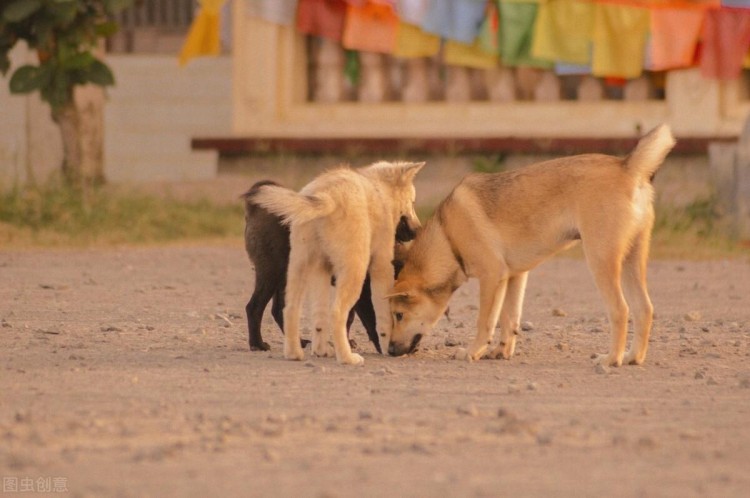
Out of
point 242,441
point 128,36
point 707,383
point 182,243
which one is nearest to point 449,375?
point 707,383

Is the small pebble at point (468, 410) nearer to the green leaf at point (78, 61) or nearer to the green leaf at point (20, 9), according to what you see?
the green leaf at point (20, 9)

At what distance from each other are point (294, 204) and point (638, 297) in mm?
1916

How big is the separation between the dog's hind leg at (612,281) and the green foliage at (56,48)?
7.17m

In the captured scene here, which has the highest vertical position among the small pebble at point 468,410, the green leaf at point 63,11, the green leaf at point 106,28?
the green leaf at point 63,11

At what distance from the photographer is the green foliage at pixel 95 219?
1339 centimetres

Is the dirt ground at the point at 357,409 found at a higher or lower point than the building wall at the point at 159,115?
lower

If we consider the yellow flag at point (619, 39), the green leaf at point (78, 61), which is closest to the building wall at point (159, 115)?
the green leaf at point (78, 61)

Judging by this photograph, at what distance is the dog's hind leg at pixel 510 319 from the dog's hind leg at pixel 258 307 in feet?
4.14

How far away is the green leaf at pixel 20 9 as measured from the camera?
1289 cm

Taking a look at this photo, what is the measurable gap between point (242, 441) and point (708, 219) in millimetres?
9557

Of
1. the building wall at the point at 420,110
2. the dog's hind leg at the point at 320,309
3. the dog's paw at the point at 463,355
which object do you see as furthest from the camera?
the building wall at the point at 420,110

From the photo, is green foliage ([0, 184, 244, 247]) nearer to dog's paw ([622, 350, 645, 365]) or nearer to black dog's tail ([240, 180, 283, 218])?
black dog's tail ([240, 180, 283, 218])

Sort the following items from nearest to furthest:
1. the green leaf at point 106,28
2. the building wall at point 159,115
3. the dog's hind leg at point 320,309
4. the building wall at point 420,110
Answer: the dog's hind leg at point 320,309
the green leaf at point 106,28
the building wall at point 420,110
the building wall at point 159,115

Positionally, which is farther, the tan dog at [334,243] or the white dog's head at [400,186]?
the white dog's head at [400,186]
